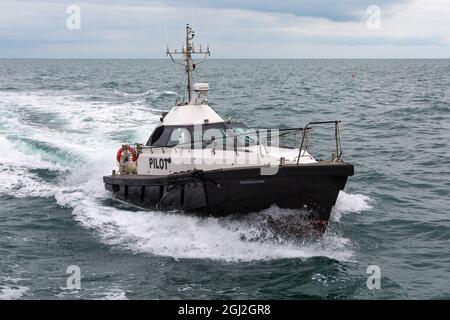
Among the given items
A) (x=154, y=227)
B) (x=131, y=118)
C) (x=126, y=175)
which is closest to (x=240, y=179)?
(x=154, y=227)

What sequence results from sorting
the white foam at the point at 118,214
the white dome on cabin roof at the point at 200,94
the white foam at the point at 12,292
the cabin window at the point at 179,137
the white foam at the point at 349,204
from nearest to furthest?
1. the white foam at the point at 12,292
2. the white foam at the point at 118,214
3. the cabin window at the point at 179,137
4. the white foam at the point at 349,204
5. the white dome on cabin roof at the point at 200,94

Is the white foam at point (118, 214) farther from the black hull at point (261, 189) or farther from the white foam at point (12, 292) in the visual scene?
the white foam at point (12, 292)

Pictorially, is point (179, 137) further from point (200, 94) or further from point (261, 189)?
point (261, 189)

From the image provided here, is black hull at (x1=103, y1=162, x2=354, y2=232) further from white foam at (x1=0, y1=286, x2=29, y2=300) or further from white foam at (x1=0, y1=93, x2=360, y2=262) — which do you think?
white foam at (x1=0, y1=286, x2=29, y2=300)

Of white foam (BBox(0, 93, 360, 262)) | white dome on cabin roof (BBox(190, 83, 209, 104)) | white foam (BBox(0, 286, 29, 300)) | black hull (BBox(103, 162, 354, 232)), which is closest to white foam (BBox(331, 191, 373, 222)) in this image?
white foam (BBox(0, 93, 360, 262))

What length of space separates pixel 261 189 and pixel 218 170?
99 centimetres

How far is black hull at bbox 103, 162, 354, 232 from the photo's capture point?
11.3 metres

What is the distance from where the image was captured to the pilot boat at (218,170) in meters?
11.5

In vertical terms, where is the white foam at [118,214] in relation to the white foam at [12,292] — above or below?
above

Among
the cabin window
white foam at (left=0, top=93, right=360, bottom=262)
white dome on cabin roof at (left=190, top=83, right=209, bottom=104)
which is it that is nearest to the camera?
white foam at (left=0, top=93, right=360, bottom=262)

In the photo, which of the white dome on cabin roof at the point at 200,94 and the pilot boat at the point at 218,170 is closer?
the pilot boat at the point at 218,170

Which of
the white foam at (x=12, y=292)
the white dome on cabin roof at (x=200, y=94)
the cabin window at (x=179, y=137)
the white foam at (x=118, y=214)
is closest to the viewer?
the white foam at (x=12, y=292)

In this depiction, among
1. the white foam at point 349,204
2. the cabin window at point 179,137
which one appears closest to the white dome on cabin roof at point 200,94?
the cabin window at point 179,137
